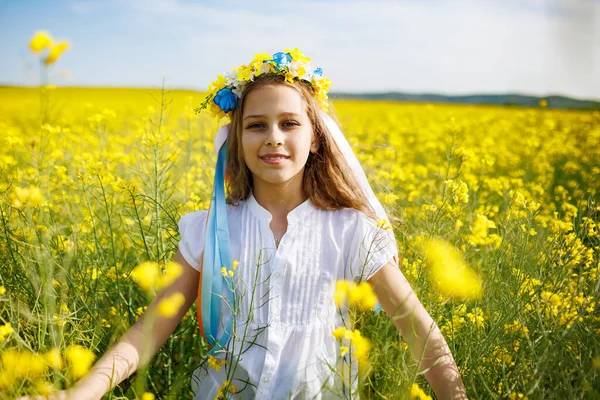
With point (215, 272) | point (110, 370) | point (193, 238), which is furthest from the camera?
point (193, 238)

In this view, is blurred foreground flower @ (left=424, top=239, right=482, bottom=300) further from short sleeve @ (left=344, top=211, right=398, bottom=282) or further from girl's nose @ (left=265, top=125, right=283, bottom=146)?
girl's nose @ (left=265, top=125, right=283, bottom=146)

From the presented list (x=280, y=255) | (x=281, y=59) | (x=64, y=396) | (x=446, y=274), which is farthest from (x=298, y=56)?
(x=64, y=396)

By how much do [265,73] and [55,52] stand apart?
686 mm

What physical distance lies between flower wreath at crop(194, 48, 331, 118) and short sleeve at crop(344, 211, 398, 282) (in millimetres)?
513

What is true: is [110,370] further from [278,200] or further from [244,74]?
[244,74]

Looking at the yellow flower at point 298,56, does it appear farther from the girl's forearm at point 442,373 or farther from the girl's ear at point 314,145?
the girl's forearm at point 442,373

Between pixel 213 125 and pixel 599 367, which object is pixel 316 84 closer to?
pixel 599 367

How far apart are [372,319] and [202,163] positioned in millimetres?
1619

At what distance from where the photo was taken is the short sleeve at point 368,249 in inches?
59.3

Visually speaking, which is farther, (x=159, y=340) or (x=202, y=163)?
(x=202, y=163)

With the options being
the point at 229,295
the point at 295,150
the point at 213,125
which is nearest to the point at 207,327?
the point at 229,295

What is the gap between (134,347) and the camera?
4.66ft

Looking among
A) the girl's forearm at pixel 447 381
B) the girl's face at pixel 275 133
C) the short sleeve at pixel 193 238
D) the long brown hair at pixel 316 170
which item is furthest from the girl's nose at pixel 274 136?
the girl's forearm at pixel 447 381

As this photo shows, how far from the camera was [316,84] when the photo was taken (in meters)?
1.78
